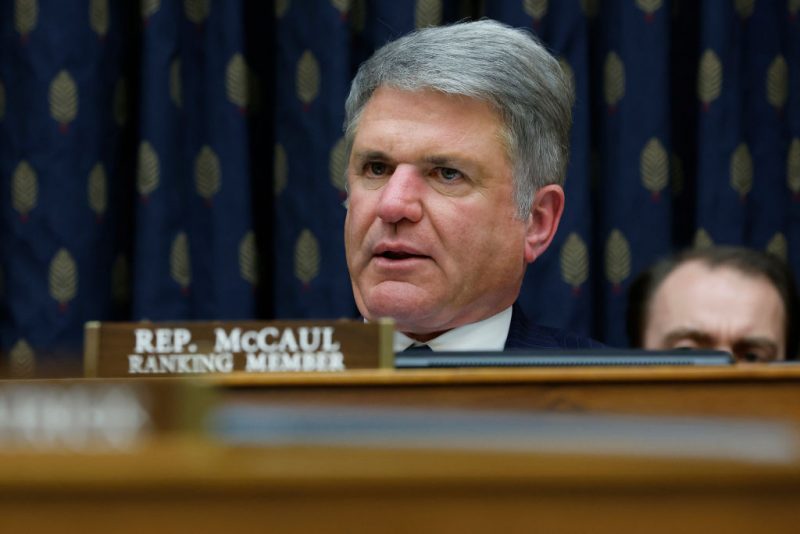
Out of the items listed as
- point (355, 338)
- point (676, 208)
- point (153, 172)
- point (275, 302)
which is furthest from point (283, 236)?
point (355, 338)

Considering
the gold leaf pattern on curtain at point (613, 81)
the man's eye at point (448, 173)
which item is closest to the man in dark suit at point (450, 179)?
the man's eye at point (448, 173)

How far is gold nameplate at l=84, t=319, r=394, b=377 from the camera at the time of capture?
71 centimetres

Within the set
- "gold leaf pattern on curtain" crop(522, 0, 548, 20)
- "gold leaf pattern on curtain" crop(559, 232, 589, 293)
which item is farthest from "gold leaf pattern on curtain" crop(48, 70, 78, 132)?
"gold leaf pattern on curtain" crop(559, 232, 589, 293)

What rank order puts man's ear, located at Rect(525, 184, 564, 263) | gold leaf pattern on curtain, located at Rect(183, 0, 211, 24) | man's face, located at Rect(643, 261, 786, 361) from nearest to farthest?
man's ear, located at Rect(525, 184, 564, 263) → man's face, located at Rect(643, 261, 786, 361) → gold leaf pattern on curtain, located at Rect(183, 0, 211, 24)

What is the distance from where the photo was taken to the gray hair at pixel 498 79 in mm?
1318

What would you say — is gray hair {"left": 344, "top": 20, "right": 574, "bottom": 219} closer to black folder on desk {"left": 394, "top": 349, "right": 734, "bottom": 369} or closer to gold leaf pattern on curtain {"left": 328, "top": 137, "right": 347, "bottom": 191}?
black folder on desk {"left": 394, "top": 349, "right": 734, "bottom": 369}

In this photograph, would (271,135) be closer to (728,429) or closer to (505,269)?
(505,269)

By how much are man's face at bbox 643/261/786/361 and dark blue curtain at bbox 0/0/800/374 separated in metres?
0.50

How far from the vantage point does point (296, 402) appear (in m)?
0.58

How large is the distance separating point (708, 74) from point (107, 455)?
6.74ft

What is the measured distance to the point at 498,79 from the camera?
4.35ft

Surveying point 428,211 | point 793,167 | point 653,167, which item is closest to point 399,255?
point 428,211

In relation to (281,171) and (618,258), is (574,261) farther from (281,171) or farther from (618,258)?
(281,171)

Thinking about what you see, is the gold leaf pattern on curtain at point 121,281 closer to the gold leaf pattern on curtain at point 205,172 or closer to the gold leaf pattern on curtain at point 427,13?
the gold leaf pattern on curtain at point 205,172
